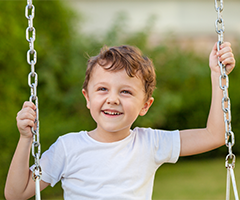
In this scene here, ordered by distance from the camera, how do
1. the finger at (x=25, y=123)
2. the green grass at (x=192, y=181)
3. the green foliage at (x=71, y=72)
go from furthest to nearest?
the green foliage at (x=71, y=72) < the green grass at (x=192, y=181) < the finger at (x=25, y=123)

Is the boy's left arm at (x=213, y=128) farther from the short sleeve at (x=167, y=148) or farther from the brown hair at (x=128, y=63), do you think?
the brown hair at (x=128, y=63)

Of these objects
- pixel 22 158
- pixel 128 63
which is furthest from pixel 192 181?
pixel 22 158

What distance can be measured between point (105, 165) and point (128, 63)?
652 millimetres

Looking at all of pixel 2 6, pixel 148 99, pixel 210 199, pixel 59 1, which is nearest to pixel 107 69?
pixel 148 99

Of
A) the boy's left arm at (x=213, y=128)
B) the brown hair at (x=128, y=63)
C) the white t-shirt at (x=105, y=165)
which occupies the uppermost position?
the brown hair at (x=128, y=63)

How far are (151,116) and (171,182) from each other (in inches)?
51.2

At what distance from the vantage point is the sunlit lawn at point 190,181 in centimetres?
570

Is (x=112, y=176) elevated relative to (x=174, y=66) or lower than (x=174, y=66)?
lower

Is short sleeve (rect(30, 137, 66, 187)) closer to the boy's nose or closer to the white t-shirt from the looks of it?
the white t-shirt

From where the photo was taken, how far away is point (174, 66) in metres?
7.93

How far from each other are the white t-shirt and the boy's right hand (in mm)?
241

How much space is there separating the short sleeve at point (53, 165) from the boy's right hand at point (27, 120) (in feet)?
0.74

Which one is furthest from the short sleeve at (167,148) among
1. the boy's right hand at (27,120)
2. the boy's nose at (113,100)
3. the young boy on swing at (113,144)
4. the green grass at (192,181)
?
the green grass at (192,181)

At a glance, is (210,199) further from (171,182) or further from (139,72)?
(139,72)
